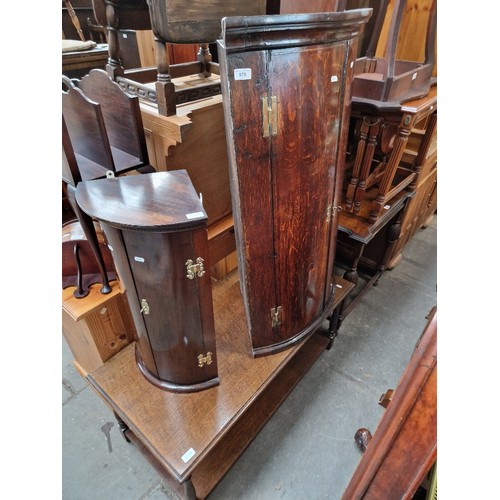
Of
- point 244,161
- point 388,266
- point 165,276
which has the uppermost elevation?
point 244,161

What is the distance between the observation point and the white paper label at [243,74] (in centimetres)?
101

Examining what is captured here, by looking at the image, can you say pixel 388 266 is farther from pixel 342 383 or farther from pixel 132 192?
pixel 132 192

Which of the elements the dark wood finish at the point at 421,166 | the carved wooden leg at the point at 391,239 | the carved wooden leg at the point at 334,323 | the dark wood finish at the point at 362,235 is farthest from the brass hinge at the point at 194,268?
the carved wooden leg at the point at 391,239

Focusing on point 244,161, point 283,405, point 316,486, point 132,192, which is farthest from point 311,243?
point 316,486

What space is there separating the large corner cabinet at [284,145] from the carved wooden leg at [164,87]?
13.8 inches

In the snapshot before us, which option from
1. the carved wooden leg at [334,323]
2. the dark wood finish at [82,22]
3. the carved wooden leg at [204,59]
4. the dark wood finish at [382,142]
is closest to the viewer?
the dark wood finish at [382,142]

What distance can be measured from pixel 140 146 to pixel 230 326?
940 millimetres

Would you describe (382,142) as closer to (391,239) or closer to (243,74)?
(391,239)

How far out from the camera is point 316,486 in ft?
5.29

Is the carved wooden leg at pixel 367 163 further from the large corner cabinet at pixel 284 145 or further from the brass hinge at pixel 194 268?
the brass hinge at pixel 194 268

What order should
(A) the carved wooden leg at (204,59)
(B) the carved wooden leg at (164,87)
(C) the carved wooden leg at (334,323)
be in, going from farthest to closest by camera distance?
(C) the carved wooden leg at (334,323) < (A) the carved wooden leg at (204,59) < (B) the carved wooden leg at (164,87)

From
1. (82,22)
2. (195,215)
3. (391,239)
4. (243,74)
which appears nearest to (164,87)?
(243,74)

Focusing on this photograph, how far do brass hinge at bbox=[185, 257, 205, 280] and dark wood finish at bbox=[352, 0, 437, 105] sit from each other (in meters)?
1.33

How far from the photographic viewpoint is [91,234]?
1.33m
